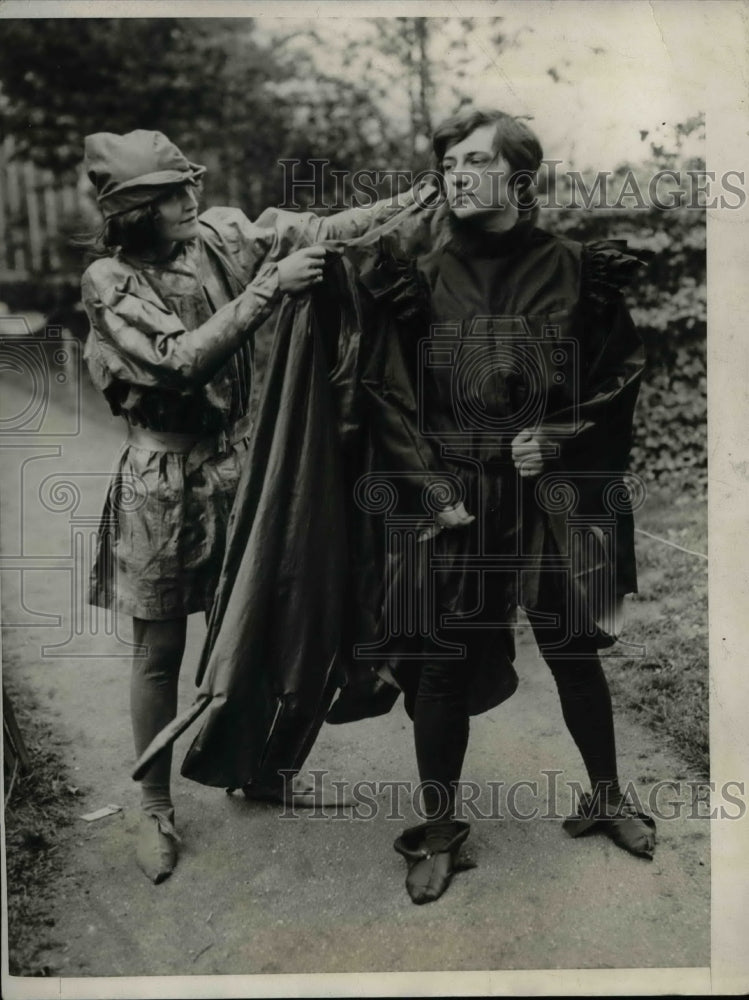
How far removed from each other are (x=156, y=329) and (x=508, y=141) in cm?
122

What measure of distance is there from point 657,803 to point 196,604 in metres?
Answer: 1.63

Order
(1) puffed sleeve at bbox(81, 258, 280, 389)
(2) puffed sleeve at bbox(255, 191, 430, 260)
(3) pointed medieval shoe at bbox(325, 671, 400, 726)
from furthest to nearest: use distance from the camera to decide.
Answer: (3) pointed medieval shoe at bbox(325, 671, 400, 726), (2) puffed sleeve at bbox(255, 191, 430, 260), (1) puffed sleeve at bbox(81, 258, 280, 389)

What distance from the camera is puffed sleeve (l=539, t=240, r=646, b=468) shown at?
3.22m

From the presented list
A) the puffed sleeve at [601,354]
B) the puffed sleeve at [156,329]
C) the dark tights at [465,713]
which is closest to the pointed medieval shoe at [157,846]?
the dark tights at [465,713]

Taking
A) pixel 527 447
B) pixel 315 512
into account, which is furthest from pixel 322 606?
pixel 527 447

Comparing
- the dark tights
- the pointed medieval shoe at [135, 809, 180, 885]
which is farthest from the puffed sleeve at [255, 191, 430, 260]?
the pointed medieval shoe at [135, 809, 180, 885]

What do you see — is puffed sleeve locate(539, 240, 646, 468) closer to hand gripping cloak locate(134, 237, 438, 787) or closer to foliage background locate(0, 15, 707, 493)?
foliage background locate(0, 15, 707, 493)

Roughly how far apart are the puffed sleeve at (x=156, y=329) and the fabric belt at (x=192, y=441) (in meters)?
0.17

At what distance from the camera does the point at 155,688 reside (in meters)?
3.35

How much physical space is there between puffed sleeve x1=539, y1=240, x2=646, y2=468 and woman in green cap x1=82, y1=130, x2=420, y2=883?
68cm

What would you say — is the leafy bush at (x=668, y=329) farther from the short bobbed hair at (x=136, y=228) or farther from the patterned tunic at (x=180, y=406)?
the short bobbed hair at (x=136, y=228)

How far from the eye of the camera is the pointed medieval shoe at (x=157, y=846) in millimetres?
3320

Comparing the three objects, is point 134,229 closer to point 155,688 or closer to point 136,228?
point 136,228

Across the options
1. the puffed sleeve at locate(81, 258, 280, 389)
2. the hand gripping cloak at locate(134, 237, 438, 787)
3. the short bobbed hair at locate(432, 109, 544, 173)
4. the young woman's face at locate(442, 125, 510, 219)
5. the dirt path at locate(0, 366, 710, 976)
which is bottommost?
the dirt path at locate(0, 366, 710, 976)
